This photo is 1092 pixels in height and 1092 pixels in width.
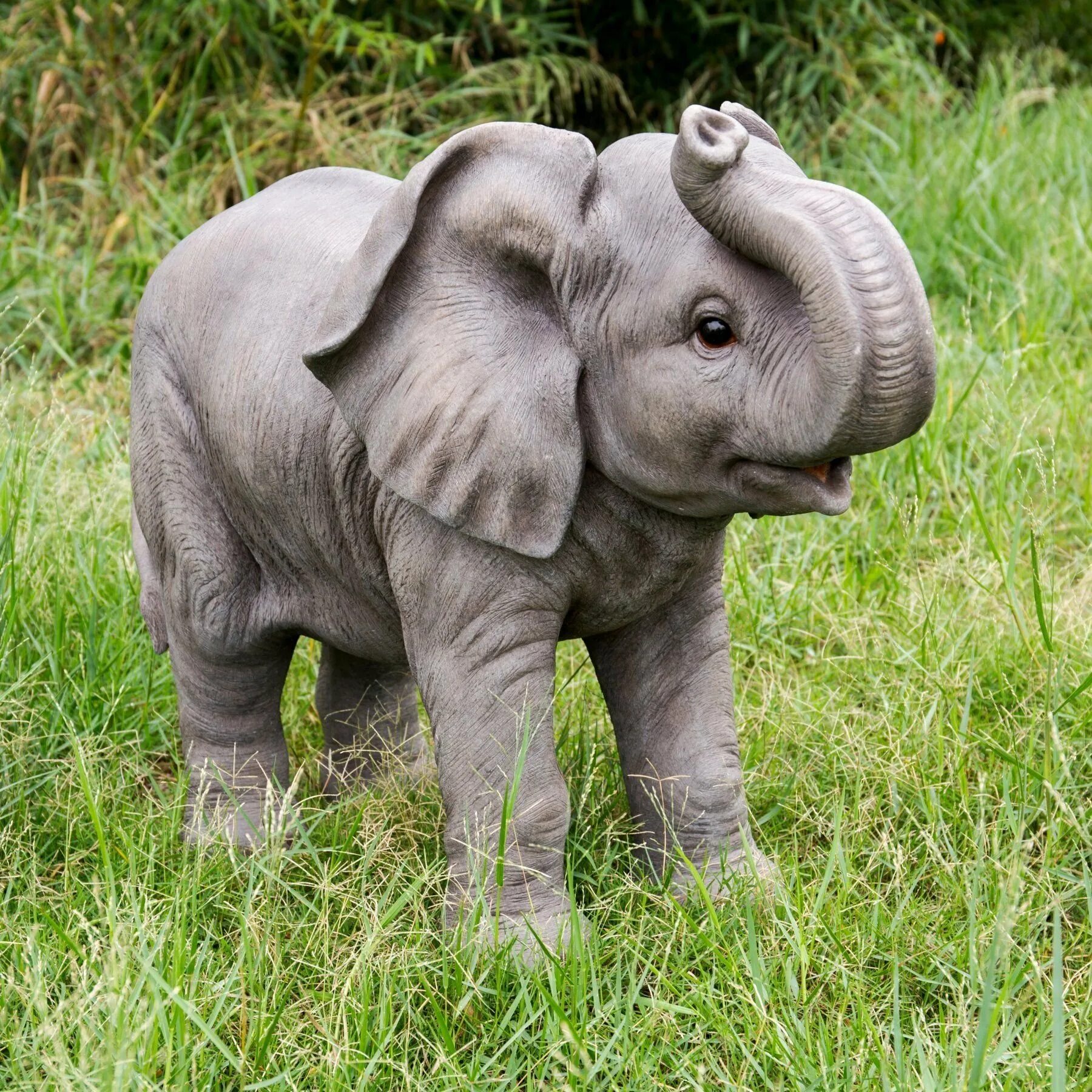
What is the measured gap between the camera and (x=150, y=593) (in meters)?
2.75

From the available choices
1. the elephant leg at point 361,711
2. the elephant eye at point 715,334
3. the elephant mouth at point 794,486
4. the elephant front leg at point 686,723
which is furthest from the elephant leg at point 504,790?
the elephant leg at point 361,711

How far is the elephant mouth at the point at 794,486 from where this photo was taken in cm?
198

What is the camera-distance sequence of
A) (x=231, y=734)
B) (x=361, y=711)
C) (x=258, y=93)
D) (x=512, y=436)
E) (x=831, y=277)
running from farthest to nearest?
(x=258, y=93)
(x=361, y=711)
(x=231, y=734)
(x=512, y=436)
(x=831, y=277)

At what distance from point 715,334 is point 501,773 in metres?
0.72

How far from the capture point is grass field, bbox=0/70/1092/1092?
213cm

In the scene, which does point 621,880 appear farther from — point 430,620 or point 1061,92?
point 1061,92

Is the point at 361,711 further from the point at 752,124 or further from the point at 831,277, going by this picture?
the point at 831,277

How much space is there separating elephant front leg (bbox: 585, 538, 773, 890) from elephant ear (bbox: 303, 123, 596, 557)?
1.34 feet

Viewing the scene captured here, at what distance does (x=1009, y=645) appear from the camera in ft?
10.1

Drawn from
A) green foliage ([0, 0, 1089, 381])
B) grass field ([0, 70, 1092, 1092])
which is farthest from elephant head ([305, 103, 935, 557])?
green foliage ([0, 0, 1089, 381])

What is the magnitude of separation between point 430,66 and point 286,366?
349cm

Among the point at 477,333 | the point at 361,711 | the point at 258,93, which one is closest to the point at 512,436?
the point at 477,333

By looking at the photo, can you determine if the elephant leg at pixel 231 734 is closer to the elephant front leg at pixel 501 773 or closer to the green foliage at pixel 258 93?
the elephant front leg at pixel 501 773

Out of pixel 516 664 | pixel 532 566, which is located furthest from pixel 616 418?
pixel 516 664
